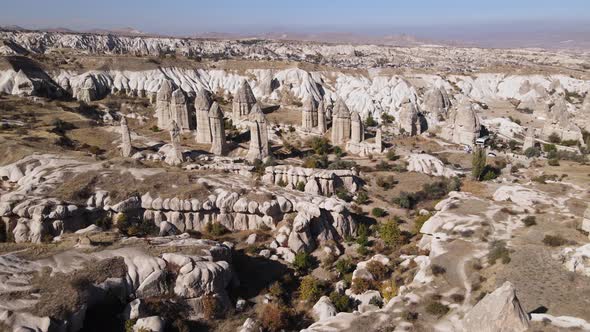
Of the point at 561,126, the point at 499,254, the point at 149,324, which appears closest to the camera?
the point at 149,324

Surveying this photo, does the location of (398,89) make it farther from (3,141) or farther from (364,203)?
(3,141)

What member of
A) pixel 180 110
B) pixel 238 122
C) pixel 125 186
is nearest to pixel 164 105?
pixel 180 110

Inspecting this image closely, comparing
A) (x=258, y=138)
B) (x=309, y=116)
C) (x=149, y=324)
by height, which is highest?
(x=309, y=116)

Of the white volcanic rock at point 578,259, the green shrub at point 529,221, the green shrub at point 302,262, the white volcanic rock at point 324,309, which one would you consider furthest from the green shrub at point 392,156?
the white volcanic rock at point 324,309

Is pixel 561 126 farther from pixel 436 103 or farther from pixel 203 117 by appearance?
pixel 203 117

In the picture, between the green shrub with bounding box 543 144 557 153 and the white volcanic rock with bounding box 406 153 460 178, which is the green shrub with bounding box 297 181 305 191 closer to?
the white volcanic rock with bounding box 406 153 460 178

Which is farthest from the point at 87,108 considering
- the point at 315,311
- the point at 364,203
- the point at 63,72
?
the point at 315,311

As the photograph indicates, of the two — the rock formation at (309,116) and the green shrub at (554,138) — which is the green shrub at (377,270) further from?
the green shrub at (554,138)
